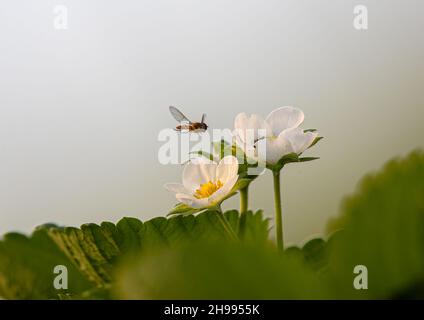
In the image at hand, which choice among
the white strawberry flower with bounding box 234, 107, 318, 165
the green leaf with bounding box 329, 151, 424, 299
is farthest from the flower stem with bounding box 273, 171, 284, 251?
the green leaf with bounding box 329, 151, 424, 299

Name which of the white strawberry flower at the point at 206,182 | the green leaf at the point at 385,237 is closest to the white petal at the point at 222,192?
the white strawberry flower at the point at 206,182

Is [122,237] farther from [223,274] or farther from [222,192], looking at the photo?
[223,274]

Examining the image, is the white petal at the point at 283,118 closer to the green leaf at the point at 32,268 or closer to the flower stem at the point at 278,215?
the flower stem at the point at 278,215

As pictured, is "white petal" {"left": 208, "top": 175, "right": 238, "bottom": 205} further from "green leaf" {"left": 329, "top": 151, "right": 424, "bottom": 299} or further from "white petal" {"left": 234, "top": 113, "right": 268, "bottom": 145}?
"green leaf" {"left": 329, "top": 151, "right": 424, "bottom": 299}
